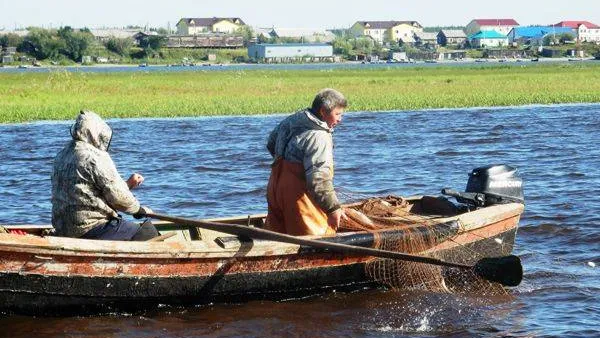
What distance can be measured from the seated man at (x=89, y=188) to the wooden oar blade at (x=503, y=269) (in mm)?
3644

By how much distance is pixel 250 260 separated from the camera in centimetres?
1061

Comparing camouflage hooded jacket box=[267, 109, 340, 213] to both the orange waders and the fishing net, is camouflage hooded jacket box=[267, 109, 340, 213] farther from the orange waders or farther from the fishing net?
the fishing net

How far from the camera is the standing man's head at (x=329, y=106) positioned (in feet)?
34.8

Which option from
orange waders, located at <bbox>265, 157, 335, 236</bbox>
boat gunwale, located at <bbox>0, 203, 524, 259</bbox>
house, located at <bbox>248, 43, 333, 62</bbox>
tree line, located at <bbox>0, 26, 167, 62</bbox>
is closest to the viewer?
boat gunwale, located at <bbox>0, 203, 524, 259</bbox>

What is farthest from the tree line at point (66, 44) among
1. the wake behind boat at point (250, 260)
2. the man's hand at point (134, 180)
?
the man's hand at point (134, 180)

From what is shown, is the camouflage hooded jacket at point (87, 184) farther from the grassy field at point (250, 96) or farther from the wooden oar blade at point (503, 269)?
the grassy field at point (250, 96)

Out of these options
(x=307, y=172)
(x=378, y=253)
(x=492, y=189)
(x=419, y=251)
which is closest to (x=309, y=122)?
(x=307, y=172)

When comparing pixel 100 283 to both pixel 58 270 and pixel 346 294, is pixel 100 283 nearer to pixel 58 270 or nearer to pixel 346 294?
pixel 58 270

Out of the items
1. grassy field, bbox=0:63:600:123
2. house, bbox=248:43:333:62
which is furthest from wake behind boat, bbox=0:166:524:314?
house, bbox=248:43:333:62

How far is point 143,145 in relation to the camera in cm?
2783

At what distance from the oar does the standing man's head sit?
1201mm

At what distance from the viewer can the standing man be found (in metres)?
10.5

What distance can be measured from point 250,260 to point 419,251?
1881 mm

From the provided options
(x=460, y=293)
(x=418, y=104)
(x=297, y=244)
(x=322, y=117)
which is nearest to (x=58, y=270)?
(x=297, y=244)
